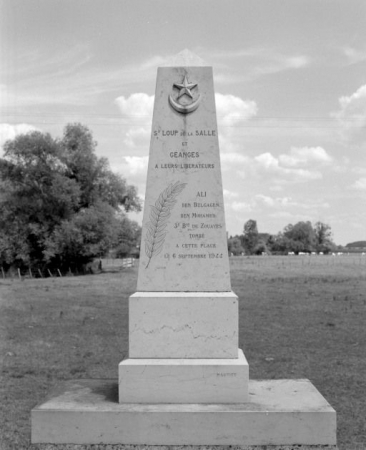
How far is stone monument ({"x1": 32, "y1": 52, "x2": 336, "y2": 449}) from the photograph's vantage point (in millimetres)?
6160

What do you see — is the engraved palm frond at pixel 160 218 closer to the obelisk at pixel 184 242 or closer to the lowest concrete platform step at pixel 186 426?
the obelisk at pixel 184 242

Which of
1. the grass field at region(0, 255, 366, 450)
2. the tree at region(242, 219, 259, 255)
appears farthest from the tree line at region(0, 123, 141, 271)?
the tree at region(242, 219, 259, 255)

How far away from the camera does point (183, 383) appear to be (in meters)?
6.58

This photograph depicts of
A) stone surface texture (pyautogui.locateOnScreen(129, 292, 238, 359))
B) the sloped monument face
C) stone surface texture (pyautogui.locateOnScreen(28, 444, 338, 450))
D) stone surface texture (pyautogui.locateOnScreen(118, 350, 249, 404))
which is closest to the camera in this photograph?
stone surface texture (pyautogui.locateOnScreen(28, 444, 338, 450))

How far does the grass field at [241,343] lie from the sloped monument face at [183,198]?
2.40 meters

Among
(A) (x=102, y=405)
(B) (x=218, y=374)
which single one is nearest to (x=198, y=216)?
(B) (x=218, y=374)

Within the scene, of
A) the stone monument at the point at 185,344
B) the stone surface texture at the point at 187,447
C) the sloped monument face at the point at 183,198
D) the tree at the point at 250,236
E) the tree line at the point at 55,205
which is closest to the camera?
the stone surface texture at the point at 187,447

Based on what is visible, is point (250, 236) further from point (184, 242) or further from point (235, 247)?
point (184, 242)

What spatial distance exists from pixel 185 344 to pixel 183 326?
8.1 inches

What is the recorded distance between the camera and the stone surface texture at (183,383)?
6.57 meters

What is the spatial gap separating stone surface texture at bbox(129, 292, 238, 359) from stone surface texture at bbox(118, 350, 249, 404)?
0.22 metres

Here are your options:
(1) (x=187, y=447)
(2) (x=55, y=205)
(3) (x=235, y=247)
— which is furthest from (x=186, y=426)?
(3) (x=235, y=247)

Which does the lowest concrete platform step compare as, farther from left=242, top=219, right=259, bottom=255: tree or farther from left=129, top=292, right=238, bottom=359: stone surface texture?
left=242, top=219, right=259, bottom=255: tree

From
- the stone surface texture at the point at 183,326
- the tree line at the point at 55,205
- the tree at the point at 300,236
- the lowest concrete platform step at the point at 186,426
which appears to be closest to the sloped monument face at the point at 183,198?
the stone surface texture at the point at 183,326
